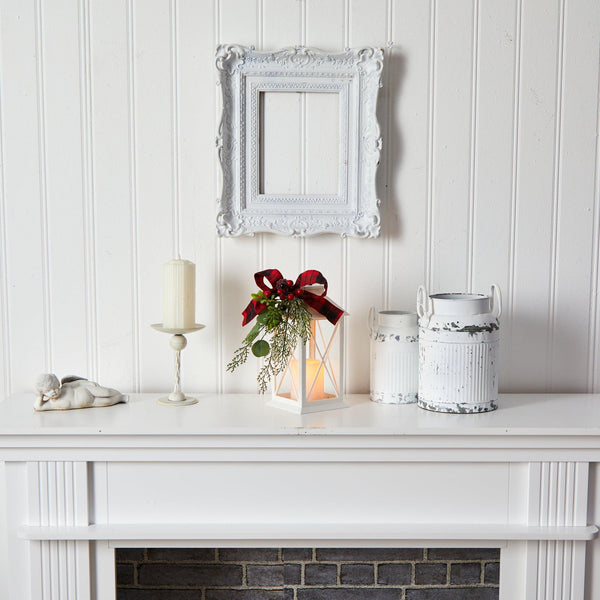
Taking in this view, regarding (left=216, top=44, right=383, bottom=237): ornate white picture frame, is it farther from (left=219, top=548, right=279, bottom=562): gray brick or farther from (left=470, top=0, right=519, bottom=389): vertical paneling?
(left=219, top=548, right=279, bottom=562): gray brick

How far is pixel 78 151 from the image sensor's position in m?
1.74

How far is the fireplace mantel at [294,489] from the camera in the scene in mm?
1465

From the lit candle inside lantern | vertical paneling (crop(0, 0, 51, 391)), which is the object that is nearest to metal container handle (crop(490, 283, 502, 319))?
the lit candle inside lantern

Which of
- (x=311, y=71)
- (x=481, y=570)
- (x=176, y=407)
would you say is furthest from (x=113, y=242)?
(x=481, y=570)

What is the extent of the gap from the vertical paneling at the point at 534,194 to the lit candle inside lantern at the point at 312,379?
0.52 m

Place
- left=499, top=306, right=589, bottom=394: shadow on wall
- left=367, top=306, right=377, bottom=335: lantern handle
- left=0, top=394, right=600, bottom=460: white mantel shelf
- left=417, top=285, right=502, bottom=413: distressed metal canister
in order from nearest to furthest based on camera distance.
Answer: left=0, top=394, right=600, bottom=460: white mantel shelf → left=417, top=285, right=502, bottom=413: distressed metal canister → left=367, top=306, right=377, bottom=335: lantern handle → left=499, top=306, right=589, bottom=394: shadow on wall

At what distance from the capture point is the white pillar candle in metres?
1.64

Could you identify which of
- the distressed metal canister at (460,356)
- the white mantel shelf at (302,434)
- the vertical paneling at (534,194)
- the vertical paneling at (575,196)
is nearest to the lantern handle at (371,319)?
the distressed metal canister at (460,356)

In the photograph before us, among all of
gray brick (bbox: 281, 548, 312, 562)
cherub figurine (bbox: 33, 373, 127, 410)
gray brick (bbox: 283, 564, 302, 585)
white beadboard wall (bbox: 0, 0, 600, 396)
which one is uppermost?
white beadboard wall (bbox: 0, 0, 600, 396)

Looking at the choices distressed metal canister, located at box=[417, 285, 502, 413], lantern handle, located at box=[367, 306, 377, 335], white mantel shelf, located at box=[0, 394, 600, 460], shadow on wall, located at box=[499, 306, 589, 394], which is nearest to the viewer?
white mantel shelf, located at box=[0, 394, 600, 460]

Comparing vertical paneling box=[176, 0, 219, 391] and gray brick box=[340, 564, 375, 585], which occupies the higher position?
vertical paneling box=[176, 0, 219, 391]

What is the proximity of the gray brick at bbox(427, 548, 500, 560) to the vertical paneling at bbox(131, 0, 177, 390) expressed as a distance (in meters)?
0.84

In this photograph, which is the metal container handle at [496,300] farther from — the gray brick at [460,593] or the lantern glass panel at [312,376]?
the gray brick at [460,593]

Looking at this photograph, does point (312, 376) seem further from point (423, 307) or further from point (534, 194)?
point (534, 194)
